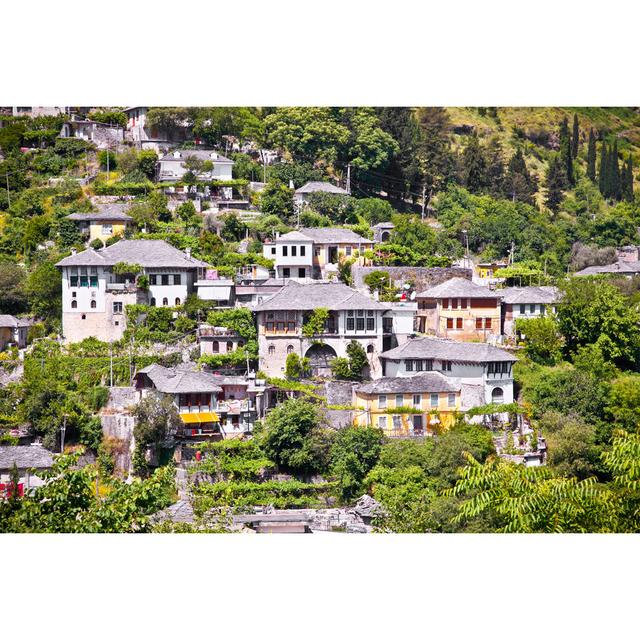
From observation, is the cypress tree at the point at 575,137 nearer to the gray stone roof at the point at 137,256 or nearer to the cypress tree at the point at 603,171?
the cypress tree at the point at 603,171

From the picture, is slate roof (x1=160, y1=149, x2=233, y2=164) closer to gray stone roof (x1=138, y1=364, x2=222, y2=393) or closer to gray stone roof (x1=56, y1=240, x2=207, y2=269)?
gray stone roof (x1=56, y1=240, x2=207, y2=269)

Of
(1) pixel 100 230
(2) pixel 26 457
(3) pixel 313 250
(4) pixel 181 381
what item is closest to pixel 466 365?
(4) pixel 181 381

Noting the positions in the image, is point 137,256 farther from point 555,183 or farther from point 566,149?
point 566,149

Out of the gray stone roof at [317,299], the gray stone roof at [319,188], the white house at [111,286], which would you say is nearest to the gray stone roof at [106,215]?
the white house at [111,286]

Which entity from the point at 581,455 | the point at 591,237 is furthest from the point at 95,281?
the point at 591,237

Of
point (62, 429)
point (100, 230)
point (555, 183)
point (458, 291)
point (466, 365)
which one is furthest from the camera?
point (555, 183)

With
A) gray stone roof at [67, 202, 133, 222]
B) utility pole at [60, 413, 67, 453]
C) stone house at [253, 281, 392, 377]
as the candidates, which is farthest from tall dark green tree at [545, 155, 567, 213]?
utility pole at [60, 413, 67, 453]
